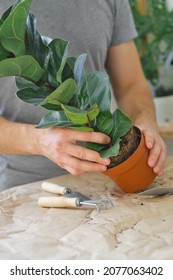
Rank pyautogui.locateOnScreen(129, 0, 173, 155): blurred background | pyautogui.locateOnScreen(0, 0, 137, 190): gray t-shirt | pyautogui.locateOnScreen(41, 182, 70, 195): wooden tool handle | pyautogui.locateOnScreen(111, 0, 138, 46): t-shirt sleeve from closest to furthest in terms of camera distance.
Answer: pyautogui.locateOnScreen(41, 182, 70, 195): wooden tool handle
pyautogui.locateOnScreen(0, 0, 137, 190): gray t-shirt
pyautogui.locateOnScreen(111, 0, 138, 46): t-shirt sleeve
pyautogui.locateOnScreen(129, 0, 173, 155): blurred background

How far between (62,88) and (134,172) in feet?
0.89

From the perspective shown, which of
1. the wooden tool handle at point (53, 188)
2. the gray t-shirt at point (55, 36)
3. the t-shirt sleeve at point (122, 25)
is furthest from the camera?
the t-shirt sleeve at point (122, 25)

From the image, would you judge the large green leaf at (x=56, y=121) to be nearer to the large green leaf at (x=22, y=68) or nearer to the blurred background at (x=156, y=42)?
the large green leaf at (x=22, y=68)

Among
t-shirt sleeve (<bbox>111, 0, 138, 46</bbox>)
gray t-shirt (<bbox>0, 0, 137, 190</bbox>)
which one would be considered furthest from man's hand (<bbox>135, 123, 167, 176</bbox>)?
t-shirt sleeve (<bbox>111, 0, 138, 46</bbox>)

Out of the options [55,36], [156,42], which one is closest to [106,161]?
[55,36]

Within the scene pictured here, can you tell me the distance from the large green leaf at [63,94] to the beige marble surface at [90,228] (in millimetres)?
235

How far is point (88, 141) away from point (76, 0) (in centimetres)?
54

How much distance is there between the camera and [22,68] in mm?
854

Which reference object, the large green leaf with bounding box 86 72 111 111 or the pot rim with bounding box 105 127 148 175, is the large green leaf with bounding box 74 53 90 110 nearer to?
the large green leaf with bounding box 86 72 111 111

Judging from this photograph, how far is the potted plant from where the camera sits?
852 millimetres

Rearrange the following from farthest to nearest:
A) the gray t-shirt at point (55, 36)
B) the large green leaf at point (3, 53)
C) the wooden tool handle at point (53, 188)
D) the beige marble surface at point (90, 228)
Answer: the gray t-shirt at point (55, 36) → the wooden tool handle at point (53, 188) → the large green leaf at point (3, 53) → the beige marble surface at point (90, 228)

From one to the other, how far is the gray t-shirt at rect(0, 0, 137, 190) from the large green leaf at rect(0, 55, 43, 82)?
0.35 metres

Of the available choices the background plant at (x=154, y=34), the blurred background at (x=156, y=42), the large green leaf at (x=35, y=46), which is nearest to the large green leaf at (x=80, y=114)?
the large green leaf at (x=35, y=46)

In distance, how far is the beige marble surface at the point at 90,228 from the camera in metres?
0.76
